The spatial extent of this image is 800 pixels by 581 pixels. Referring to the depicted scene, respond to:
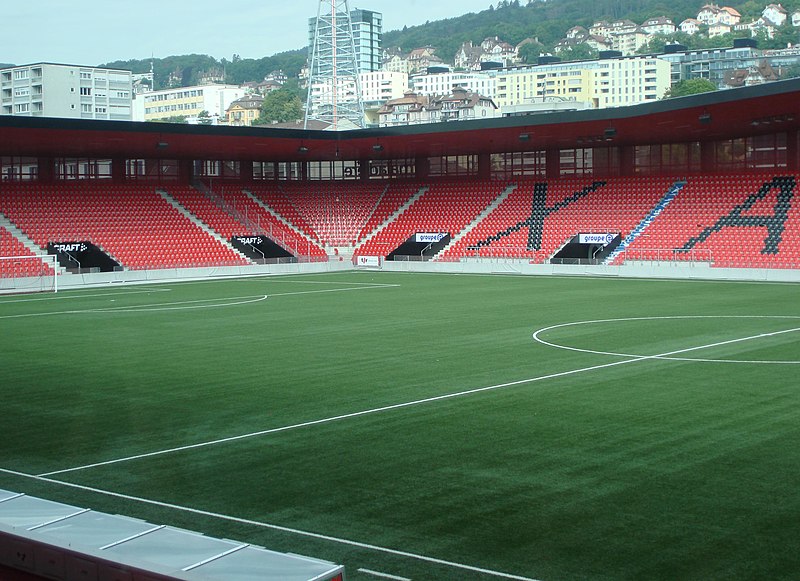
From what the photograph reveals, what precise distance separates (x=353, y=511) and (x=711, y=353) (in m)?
12.3

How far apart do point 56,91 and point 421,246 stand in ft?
322

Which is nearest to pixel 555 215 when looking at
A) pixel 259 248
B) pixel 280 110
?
pixel 259 248

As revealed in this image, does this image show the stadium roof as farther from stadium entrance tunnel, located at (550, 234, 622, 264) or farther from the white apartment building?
the white apartment building

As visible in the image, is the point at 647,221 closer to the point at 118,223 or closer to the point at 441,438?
the point at 118,223

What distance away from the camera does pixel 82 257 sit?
157 ft

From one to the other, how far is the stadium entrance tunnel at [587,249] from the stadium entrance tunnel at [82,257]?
22326 mm

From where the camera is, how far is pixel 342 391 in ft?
53.4

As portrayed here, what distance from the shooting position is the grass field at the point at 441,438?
8.66 metres

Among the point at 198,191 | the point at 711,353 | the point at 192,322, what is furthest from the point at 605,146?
the point at 711,353

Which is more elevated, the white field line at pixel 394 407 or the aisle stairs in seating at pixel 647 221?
the aisle stairs in seating at pixel 647 221

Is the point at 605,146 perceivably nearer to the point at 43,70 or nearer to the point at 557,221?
the point at 557,221

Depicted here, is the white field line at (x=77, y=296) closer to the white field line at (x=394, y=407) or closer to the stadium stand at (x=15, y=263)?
the stadium stand at (x=15, y=263)

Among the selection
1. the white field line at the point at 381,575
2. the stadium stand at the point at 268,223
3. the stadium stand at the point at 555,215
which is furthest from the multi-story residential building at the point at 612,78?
the white field line at the point at 381,575

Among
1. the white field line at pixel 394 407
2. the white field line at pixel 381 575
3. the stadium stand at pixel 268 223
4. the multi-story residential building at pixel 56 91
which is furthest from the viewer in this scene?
the multi-story residential building at pixel 56 91
